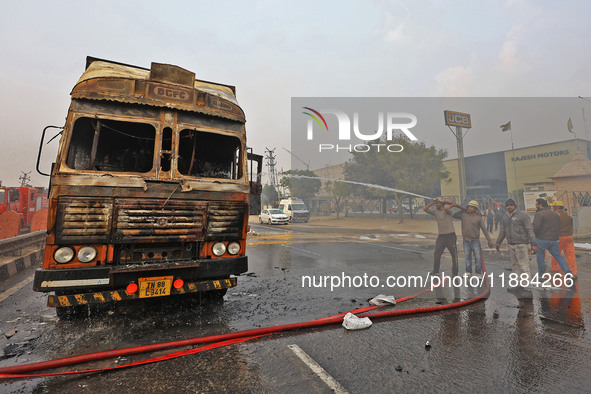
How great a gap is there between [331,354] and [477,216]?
5573mm

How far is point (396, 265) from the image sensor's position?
29.1 ft

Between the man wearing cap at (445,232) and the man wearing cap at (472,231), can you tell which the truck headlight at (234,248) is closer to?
the man wearing cap at (445,232)

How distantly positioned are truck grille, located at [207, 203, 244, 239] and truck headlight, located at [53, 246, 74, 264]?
1641 mm

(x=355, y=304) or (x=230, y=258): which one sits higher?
(x=230, y=258)

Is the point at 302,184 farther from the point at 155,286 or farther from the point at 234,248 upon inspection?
the point at 155,286

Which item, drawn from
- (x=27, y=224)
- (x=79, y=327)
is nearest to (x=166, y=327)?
(x=79, y=327)

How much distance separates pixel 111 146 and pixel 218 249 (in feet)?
7.42

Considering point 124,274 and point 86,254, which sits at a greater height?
point 86,254

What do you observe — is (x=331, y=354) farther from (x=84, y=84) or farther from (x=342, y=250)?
(x=342, y=250)

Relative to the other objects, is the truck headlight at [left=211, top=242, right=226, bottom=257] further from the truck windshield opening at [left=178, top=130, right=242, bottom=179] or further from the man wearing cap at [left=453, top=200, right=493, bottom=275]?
the man wearing cap at [left=453, top=200, right=493, bottom=275]

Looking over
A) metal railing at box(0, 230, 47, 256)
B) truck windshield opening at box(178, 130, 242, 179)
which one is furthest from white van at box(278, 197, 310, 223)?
truck windshield opening at box(178, 130, 242, 179)

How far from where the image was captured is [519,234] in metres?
6.46

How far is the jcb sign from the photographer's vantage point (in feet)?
85.1

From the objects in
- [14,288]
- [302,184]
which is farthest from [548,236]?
[302,184]
